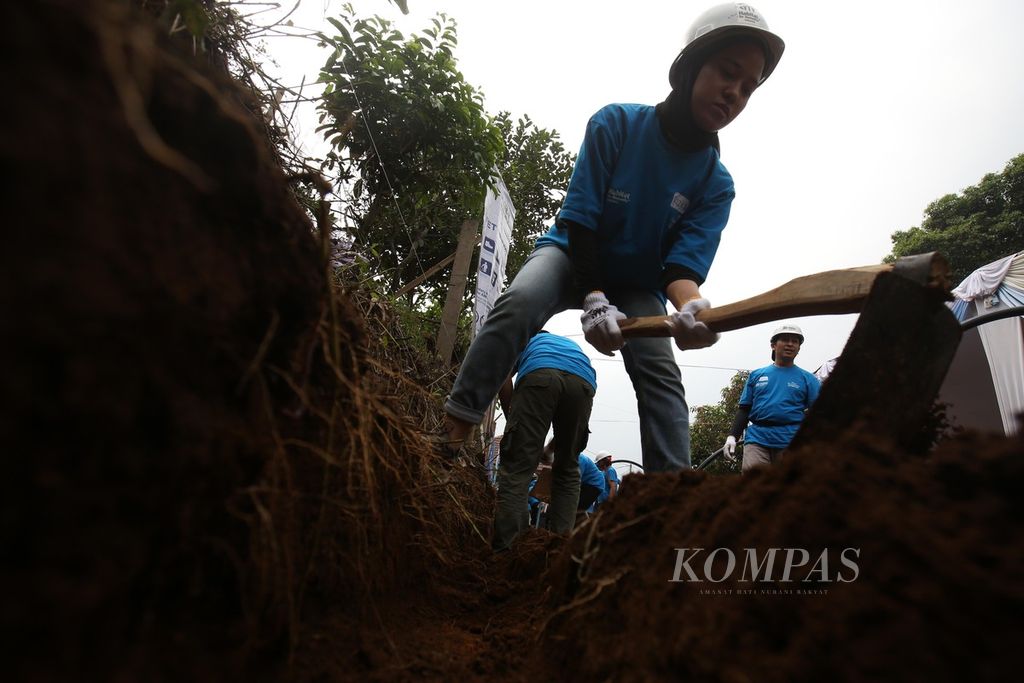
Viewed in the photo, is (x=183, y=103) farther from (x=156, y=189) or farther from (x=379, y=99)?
(x=379, y=99)

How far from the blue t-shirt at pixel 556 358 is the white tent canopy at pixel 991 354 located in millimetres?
5812

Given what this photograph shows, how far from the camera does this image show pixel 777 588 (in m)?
0.66

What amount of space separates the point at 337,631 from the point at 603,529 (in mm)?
581

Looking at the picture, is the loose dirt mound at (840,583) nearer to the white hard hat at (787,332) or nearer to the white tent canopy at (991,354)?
the white hard hat at (787,332)

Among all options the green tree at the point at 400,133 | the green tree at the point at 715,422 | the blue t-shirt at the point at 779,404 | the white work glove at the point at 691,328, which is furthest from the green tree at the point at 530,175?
the green tree at the point at 715,422

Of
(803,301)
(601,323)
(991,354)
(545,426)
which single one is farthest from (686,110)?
(991,354)

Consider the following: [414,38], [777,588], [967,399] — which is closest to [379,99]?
[414,38]

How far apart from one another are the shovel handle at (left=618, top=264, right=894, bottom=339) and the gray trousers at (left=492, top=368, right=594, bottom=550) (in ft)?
3.21

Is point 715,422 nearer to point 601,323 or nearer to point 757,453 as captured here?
point 757,453

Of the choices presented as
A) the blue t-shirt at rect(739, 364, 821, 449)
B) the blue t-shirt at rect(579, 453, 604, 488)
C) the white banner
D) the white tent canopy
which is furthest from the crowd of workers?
Answer: the white tent canopy

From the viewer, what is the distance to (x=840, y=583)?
23.8 inches

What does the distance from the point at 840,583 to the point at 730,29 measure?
2.02 m

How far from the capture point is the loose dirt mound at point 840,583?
507 mm

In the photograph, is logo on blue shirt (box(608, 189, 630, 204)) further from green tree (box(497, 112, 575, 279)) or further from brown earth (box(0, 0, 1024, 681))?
green tree (box(497, 112, 575, 279))
